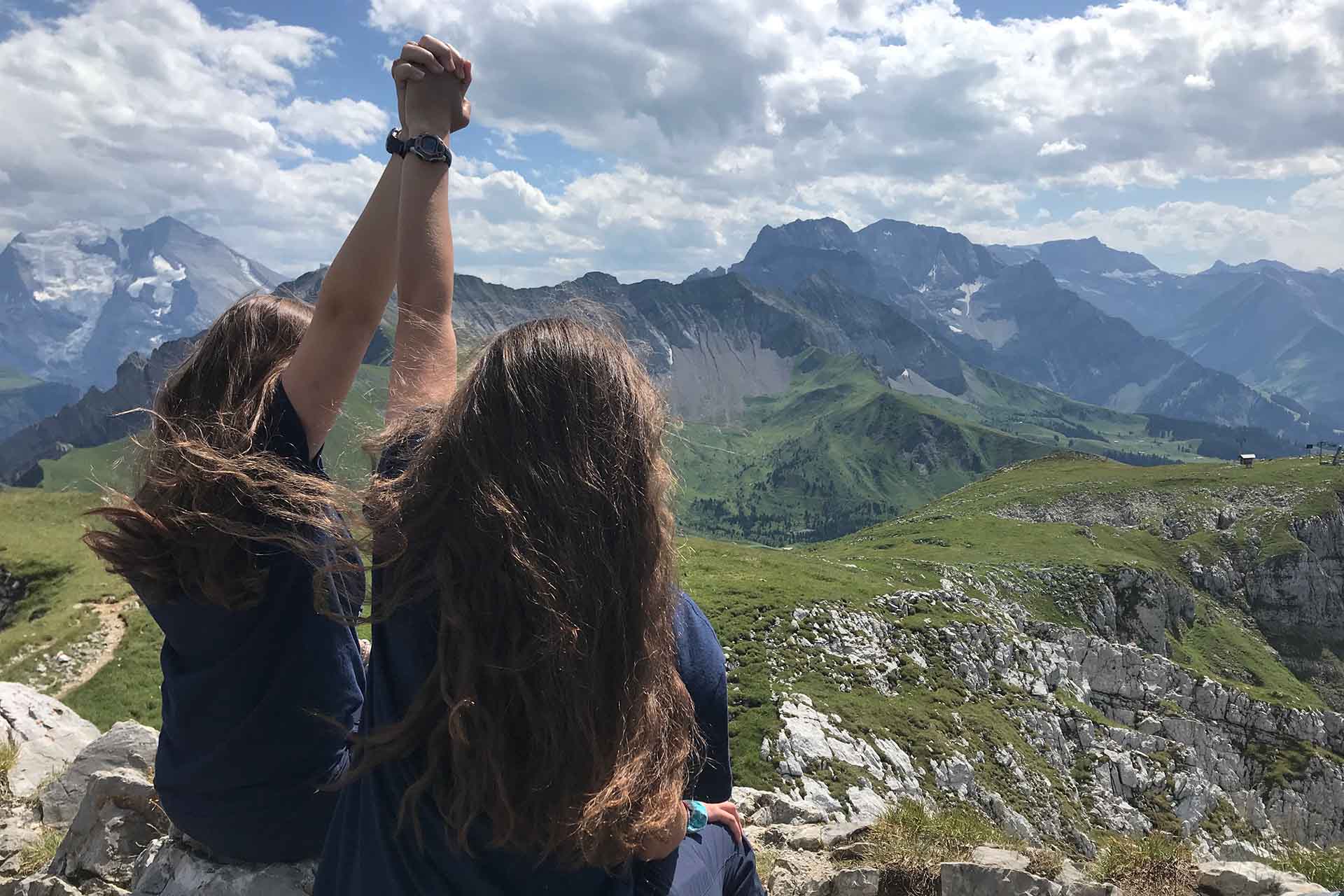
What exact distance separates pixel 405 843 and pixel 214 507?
201cm

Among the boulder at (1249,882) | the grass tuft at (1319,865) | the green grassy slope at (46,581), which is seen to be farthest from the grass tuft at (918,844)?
the green grassy slope at (46,581)

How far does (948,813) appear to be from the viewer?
8.70 m

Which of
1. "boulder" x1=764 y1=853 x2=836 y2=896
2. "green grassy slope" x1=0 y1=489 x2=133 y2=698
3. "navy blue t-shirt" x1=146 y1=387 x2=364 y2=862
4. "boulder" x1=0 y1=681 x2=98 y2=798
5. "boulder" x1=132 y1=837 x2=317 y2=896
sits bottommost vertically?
"green grassy slope" x1=0 y1=489 x2=133 y2=698

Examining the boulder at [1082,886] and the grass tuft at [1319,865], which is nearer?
the boulder at [1082,886]

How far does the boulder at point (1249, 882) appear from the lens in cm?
747

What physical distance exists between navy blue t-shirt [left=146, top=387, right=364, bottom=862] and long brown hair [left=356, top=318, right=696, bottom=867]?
1324 millimetres

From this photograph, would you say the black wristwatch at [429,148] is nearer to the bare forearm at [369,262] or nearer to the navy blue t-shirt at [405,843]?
the bare forearm at [369,262]

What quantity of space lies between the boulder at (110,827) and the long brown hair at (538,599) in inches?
241

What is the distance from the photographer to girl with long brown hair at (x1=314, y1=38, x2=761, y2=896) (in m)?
2.77

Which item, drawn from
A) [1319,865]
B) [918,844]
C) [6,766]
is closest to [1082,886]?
[918,844]

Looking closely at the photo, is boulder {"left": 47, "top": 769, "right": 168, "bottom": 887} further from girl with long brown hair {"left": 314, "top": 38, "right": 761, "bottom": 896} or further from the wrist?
the wrist

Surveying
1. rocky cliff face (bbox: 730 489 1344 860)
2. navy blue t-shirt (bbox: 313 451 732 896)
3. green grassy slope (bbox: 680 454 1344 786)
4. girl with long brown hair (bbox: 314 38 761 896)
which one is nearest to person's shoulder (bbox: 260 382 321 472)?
navy blue t-shirt (bbox: 313 451 732 896)

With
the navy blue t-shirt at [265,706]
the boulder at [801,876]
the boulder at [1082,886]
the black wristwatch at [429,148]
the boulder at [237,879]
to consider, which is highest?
the black wristwatch at [429,148]

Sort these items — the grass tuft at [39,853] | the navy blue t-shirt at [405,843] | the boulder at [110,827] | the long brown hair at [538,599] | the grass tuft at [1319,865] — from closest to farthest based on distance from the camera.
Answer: the long brown hair at [538,599] < the navy blue t-shirt at [405,843] < the boulder at [110,827] < the grass tuft at [1319,865] < the grass tuft at [39,853]
